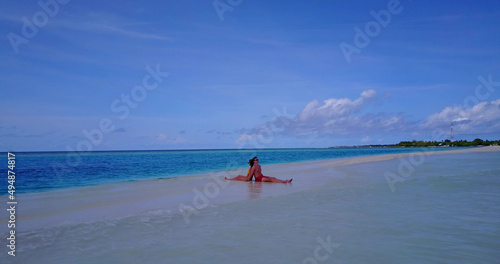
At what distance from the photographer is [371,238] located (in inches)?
274

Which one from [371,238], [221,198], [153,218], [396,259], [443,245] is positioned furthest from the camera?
[221,198]

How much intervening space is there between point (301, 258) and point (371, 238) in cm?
186

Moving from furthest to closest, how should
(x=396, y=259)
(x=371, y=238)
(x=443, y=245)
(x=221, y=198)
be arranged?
(x=221, y=198) < (x=371, y=238) < (x=443, y=245) < (x=396, y=259)

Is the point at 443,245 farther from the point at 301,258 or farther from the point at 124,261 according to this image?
the point at 124,261

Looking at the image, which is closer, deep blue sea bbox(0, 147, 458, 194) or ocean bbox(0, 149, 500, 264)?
ocean bbox(0, 149, 500, 264)

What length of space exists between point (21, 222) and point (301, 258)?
8.08m

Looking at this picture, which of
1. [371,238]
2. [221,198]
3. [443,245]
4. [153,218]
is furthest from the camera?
[221,198]

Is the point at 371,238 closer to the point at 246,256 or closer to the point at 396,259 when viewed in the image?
the point at 396,259

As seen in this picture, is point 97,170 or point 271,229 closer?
point 271,229

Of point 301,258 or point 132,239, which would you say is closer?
point 301,258

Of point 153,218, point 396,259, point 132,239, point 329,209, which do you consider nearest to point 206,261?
point 132,239

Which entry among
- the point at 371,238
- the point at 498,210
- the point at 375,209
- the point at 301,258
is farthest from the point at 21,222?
the point at 498,210

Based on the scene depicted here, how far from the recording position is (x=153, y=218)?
31.3ft

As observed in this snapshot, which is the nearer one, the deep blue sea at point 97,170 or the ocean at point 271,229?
the ocean at point 271,229
